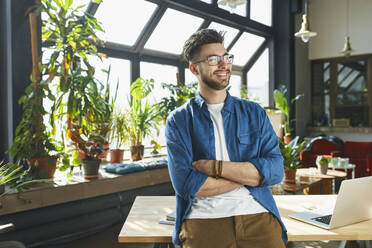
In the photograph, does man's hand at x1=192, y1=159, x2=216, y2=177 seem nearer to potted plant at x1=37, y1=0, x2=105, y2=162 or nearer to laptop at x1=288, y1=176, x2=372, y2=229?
laptop at x1=288, y1=176, x2=372, y2=229

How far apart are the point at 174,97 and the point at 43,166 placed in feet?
6.94

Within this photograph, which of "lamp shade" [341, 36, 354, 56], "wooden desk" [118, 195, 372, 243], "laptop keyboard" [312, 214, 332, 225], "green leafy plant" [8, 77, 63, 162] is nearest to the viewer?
"wooden desk" [118, 195, 372, 243]

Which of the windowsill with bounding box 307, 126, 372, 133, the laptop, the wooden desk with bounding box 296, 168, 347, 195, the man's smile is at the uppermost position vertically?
the man's smile

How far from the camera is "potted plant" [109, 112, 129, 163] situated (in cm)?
384

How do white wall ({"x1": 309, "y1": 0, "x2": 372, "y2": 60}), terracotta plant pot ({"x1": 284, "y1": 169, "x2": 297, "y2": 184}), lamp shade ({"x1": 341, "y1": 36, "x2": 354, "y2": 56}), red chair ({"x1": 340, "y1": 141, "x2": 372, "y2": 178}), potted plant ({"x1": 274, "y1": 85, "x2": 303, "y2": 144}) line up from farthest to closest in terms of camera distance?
white wall ({"x1": 309, "y1": 0, "x2": 372, "y2": 60}) → potted plant ({"x1": 274, "y1": 85, "x2": 303, "y2": 144}) → lamp shade ({"x1": 341, "y1": 36, "x2": 354, "y2": 56}) → red chair ({"x1": 340, "y1": 141, "x2": 372, "y2": 178}) → terracotta plant pot ({"x1": 284, "y1": 169, "x2": 297, "y2": 184})

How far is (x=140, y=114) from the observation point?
4012mm

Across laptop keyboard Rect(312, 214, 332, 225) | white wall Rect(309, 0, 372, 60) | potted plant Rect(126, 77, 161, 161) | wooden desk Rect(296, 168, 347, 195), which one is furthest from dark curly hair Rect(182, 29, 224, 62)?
white wall Rect(309, 0, 372, 60)

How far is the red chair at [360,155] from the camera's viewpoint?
594 cm

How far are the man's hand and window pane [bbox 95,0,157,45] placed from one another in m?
3.03

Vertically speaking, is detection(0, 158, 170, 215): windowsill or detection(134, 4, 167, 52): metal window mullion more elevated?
detection(134, 4, 167, 52): metal window mullion

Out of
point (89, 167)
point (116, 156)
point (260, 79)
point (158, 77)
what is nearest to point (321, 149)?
point (260, 79)

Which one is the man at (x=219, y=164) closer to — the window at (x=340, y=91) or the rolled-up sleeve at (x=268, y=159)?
the rolled-up sleeve at (x=268, y=159)

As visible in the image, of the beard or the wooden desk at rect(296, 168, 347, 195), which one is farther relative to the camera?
the wooden desk at rect(296, 168, 347, 195)

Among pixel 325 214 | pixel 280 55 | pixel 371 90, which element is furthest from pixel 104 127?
pixel 371 90
